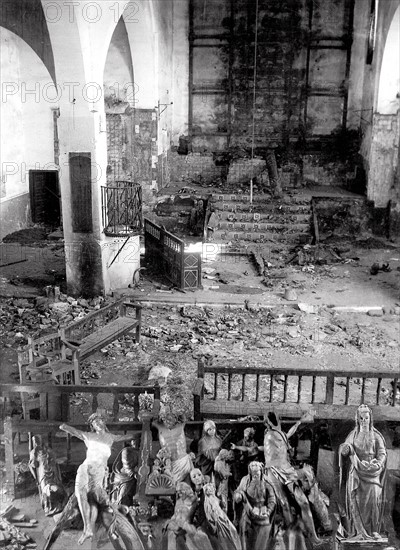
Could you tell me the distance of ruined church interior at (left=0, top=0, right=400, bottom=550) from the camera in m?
6.62

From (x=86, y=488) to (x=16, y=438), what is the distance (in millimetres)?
1498

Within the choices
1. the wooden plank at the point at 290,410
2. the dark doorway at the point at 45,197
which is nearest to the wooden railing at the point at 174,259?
the dark doorway at the point at 45,197

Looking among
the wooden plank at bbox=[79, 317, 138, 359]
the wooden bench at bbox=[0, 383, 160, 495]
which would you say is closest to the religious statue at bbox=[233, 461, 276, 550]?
the wooden bench at bbox=[0, 383, 160, 495]

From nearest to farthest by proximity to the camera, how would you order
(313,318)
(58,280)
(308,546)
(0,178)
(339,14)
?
(308,546)
(313,318)
(58,280)
(0,178)
(339,14)

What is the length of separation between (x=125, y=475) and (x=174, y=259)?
8.22 meters

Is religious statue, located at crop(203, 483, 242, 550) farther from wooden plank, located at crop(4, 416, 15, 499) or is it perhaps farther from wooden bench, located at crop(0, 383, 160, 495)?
wooden plank, located at crop(4, 416, 15, 499)

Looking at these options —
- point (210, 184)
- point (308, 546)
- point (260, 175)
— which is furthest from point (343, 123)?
point (308, 546)

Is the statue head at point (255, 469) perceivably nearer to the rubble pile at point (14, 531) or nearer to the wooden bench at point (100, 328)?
the rubble pile at point (14, 531)

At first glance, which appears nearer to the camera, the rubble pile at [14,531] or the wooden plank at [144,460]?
the rubble pile at [14,531]

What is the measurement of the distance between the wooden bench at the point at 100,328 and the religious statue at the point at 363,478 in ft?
13.8

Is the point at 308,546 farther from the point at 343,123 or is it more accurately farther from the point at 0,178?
the point at 343,123

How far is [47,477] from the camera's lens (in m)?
6.89

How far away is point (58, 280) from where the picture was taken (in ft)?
49.2

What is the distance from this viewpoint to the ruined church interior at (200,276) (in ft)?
21.7
